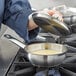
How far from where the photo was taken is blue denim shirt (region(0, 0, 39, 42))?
A: 1.11 meters

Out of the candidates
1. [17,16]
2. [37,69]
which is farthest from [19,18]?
[37,69]

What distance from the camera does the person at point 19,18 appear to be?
43.4 inches

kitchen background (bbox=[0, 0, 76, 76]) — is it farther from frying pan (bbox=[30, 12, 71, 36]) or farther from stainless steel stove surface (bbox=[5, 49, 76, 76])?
frying pan (bbox=[30, 12, 71, 36])

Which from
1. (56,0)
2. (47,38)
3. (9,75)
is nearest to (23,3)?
(47,38)

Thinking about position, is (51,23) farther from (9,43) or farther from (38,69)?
(9,43)

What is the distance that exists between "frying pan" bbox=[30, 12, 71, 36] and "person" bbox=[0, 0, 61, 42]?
12 cm

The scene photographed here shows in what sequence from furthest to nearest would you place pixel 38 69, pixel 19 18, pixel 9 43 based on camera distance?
pixel 9 43
pixel 19 18
pixel 38 69

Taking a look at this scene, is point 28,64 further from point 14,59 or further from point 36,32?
point 36,32

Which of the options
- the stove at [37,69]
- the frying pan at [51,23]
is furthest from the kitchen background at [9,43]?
the frying pan at [51,23]

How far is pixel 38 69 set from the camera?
860 millimetres

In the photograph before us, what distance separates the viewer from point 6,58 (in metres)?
1.01

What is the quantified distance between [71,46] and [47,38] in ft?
0.56

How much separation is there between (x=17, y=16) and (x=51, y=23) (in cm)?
25

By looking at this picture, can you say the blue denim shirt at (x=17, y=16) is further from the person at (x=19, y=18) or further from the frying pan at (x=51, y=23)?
the frying pan at (x=51, y=23)
